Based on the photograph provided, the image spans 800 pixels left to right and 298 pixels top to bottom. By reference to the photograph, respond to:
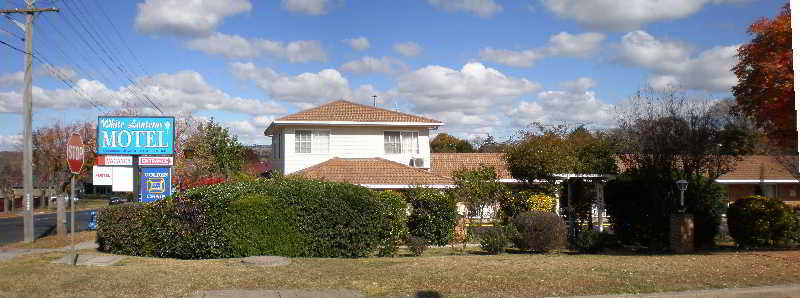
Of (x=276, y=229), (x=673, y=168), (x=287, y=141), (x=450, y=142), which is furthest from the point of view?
(x=450, y=142)

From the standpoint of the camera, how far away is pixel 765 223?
16750 mm

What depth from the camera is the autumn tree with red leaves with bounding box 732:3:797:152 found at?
1291cm

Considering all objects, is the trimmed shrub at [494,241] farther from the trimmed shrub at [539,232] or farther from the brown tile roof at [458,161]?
the brown tile roof at [458,161]

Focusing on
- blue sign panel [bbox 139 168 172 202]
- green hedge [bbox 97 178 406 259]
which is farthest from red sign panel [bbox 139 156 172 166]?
green hedge [bbox 97 178 406 259]

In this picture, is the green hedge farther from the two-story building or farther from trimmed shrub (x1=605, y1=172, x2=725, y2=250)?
the two-story building

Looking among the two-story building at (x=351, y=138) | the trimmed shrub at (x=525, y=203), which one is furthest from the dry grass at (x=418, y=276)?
the two-story building at (x=351, y=138)

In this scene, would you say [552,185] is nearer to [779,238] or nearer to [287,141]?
[779,238]

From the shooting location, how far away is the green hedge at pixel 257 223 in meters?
15.0

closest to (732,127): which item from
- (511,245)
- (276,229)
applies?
(511,245)

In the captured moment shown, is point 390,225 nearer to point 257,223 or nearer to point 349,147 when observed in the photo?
point 257,223

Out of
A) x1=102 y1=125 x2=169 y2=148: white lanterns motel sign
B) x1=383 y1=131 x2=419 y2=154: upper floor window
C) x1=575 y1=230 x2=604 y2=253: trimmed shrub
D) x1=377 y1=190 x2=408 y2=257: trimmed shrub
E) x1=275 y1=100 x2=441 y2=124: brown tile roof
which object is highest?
x1=275 y1=100 x2=441 y2=124: brown tile roof

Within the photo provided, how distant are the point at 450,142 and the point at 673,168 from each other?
2220 inches

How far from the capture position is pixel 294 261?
13.8 metres

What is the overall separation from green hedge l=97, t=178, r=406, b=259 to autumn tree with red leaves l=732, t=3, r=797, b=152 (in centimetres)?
812
